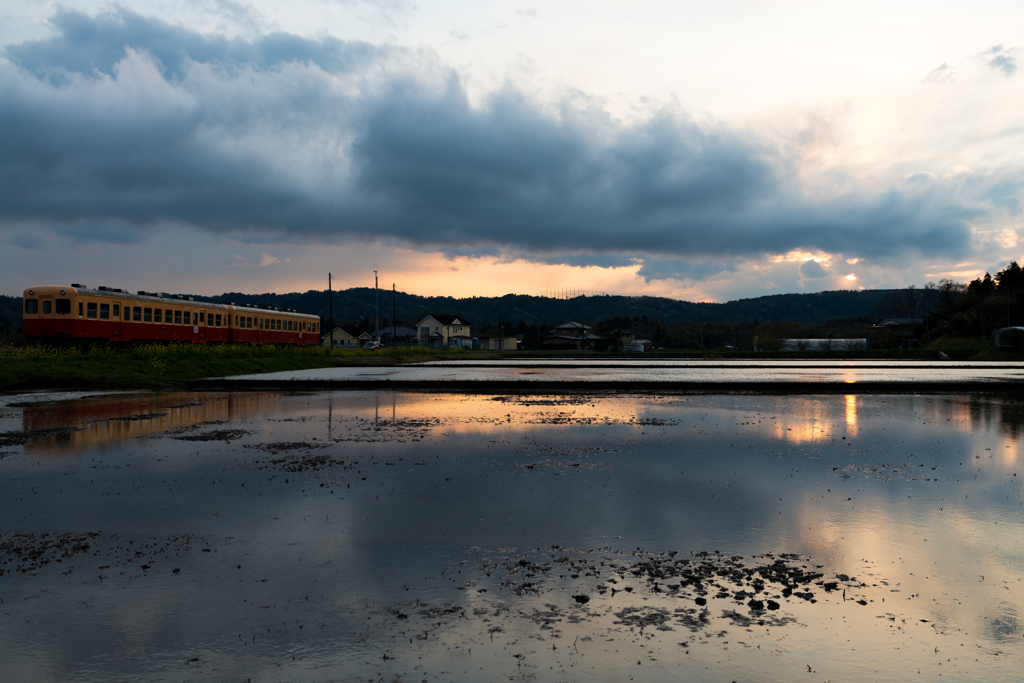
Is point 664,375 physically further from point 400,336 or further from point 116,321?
point 400,336

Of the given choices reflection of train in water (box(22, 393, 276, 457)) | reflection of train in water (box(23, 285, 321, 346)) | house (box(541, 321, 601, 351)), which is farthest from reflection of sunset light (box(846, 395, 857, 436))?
house (box(541, 321, 601, 351))

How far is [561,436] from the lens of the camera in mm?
12984

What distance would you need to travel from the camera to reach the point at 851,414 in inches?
674

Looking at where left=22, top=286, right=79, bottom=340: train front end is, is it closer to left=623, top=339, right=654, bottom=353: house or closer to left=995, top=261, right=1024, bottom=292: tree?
left=623, top=339, right=654, bottom=353: house

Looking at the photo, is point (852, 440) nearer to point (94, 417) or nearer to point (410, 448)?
point (410, 448)

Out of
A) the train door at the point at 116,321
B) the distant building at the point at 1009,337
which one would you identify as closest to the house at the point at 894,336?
the distant building at the point at 1009,337

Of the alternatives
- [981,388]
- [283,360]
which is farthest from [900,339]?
[283,360]

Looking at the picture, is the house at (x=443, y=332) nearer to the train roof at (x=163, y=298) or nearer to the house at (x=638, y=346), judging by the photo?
the house at (x=638, y=346)

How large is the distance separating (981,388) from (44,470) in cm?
3019

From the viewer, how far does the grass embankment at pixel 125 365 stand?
25497 mm

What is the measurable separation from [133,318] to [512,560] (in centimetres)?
3898

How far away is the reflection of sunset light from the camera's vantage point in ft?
46.3

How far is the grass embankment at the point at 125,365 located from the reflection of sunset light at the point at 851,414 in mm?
24571

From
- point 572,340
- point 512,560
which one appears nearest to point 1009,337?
point 572,340
